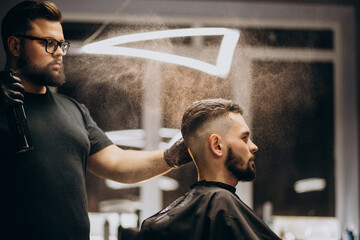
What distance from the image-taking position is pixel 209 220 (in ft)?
5.41

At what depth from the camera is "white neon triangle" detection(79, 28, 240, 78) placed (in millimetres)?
2186

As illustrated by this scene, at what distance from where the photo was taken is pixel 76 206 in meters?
1.83

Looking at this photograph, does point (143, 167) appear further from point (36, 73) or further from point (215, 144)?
point (36, 73)

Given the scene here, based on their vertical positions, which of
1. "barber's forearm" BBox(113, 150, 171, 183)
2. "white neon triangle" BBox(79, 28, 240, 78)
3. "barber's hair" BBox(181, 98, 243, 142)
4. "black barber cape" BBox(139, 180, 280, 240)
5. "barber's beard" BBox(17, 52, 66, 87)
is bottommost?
"black barber cape" BBox(139, 180, 280, 240)

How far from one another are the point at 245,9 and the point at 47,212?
1737mm

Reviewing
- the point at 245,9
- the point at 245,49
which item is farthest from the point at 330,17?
the point at 245,49

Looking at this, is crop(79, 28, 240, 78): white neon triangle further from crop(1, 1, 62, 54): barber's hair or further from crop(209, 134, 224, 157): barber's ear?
crop(209, 134, 224, 157): barber's ear

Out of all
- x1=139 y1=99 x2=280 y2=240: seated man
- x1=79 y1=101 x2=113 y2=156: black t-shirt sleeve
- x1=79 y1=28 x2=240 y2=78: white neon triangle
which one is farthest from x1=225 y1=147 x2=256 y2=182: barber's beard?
x1=79 y1=101 x2=113 y2=156: black t-shirt sleeve

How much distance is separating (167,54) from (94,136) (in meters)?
0.63

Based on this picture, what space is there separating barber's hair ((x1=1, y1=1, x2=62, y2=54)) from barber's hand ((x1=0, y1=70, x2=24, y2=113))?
0.26m

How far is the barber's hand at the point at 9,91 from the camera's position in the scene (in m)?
1.59

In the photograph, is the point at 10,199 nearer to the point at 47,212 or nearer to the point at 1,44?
the point at 47,212

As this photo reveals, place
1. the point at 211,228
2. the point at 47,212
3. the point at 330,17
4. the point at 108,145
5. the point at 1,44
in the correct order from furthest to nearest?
the point at 330,17
the point at 108,145
the point at 1,44
the point at 47,212
the point at 211,228

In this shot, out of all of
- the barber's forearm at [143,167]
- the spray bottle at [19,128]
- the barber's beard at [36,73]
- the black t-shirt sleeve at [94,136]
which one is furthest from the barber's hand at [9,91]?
the barber's forearm at [143,167]
